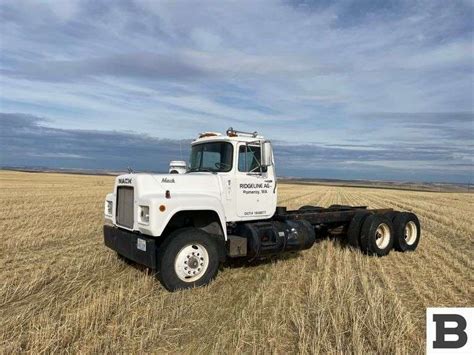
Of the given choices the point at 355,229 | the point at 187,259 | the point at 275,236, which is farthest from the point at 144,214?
the point at 355,229

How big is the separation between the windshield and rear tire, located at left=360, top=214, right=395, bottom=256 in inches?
169

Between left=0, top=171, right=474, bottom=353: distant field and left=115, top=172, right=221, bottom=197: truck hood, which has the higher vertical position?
left=115, top=172, right=221, bottom=197: truck hood

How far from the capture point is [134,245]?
25.4 feet

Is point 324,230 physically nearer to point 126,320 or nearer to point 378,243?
point 378,243

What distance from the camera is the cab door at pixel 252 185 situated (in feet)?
29.0

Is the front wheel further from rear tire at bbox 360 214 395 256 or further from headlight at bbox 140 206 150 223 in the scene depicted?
rear tire at bbox 360 214 395 256

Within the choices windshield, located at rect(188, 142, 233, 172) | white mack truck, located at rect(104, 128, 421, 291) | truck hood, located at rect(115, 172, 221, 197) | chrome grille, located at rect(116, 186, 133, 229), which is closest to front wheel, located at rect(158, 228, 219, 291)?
white mack truck, located at rect(104, 128, 421, 291)

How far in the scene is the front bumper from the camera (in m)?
7.35

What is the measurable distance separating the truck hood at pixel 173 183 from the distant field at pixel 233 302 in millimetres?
1659

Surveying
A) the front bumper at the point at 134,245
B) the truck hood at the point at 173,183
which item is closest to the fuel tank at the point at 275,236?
the truck hood at the point at 173,183

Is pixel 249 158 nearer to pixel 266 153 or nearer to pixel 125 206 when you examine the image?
pixel 266 153

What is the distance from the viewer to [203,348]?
16.8ft

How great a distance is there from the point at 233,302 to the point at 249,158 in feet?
10.7

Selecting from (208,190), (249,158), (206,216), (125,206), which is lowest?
(206,216)
